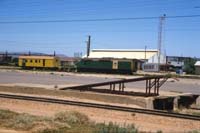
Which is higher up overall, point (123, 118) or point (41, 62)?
point (41, 62)

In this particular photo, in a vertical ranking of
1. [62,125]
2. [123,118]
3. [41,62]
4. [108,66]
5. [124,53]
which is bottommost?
[123,118]

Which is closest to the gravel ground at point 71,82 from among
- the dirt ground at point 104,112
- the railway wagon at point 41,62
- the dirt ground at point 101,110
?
the dirt ground at point 101,110

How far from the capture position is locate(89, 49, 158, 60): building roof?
112062 millimetres

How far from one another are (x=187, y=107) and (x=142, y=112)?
9.36 meters

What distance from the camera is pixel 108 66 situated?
7388cm

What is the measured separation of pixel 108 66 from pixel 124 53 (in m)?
42.3

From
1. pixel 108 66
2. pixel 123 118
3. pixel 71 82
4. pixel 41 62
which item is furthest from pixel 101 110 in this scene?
pixel 41 62

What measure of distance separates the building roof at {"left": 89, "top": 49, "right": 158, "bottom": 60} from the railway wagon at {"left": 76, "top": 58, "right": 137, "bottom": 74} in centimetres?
3410

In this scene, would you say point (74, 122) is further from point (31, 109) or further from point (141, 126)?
point (31, 109)

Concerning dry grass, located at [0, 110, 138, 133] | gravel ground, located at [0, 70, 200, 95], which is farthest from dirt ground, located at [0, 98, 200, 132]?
gravel ground, located at [0, 70, 200, 95]

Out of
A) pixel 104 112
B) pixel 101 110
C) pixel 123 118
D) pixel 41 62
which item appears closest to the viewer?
pixel 123 118

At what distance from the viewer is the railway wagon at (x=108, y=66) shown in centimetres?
7094

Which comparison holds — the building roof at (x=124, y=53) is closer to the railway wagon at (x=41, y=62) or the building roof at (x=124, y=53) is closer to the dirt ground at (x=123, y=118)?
the railway wagon at (x=41, y=62)

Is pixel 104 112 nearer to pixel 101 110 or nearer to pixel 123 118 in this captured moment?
pixel 101 110
